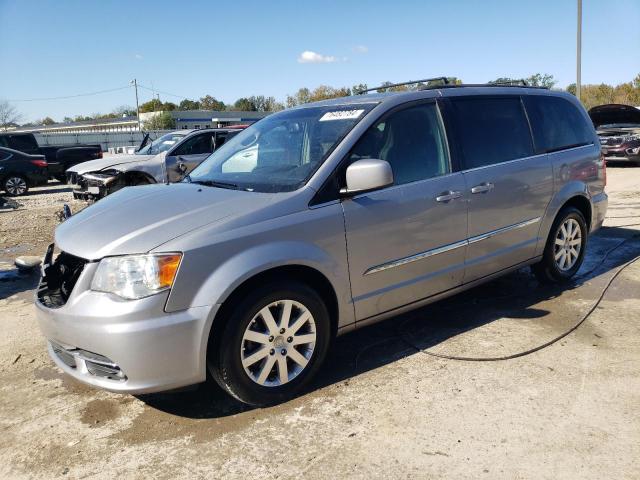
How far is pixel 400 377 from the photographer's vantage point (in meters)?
3.57

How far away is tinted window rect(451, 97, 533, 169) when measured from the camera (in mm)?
4234

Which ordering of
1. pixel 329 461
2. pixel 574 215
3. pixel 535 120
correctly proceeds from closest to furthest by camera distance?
pixel 329 461, pixel 535 120, pixel 574 215

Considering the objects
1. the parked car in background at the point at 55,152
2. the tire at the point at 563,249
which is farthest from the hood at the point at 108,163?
the tire at the point at 563,249

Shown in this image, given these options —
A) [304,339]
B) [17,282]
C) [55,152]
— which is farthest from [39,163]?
[304,339]

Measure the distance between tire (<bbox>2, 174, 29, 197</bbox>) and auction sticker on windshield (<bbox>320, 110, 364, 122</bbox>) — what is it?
14.8 metres

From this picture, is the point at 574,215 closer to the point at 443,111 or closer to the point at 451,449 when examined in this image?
the point at 443,111

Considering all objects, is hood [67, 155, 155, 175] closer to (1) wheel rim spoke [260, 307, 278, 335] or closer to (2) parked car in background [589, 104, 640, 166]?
(1) wheel rim spoke [260, 307, 278, 335]

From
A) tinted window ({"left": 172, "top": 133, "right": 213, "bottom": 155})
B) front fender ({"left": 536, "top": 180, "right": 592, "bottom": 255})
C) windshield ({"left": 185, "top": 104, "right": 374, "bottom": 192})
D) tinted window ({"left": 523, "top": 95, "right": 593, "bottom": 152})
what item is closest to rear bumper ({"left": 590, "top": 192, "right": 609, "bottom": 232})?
front fender ({"left": 536, "top": 180, "right": 592, "bottom": 255})

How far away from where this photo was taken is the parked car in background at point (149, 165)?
34.5 feet

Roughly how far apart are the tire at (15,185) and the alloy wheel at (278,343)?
603 inches

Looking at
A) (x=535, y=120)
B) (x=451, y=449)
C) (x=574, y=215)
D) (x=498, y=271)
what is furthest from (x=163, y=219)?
(x=574, y=215)

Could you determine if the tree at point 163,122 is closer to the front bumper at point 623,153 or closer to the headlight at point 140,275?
the front bumper at point 623,153

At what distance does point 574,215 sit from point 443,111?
79.1 inches

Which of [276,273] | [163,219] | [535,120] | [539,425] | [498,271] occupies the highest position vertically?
[535,120]
